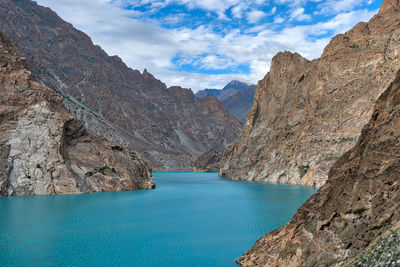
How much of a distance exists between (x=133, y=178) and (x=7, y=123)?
2819cm

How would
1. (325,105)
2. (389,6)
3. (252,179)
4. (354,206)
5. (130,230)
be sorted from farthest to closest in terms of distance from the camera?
1. (252,179)
2. (389,6)
3. (325,105)
4. (130,230)
5. (354,206)

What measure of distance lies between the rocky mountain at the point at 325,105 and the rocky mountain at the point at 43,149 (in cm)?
4269

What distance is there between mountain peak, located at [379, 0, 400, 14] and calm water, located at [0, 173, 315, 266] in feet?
203

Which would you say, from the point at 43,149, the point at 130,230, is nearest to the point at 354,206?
the point at 130,230

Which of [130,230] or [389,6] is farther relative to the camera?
[389,6]

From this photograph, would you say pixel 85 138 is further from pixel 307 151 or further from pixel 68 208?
pixel 307 151

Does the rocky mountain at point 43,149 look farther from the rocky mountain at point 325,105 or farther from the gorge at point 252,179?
the rocky mountain at point 325,105

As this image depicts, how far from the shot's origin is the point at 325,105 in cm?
8988

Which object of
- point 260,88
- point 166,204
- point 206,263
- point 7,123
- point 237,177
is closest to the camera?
point 206,263

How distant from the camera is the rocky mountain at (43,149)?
63.9 metres

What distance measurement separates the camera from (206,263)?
81.6ft

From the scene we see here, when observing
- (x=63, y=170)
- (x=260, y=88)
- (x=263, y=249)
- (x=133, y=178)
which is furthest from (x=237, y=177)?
(x=263, y=249)

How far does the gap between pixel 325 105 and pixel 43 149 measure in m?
66.5

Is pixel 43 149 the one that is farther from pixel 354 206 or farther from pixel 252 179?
pixel 252 179
